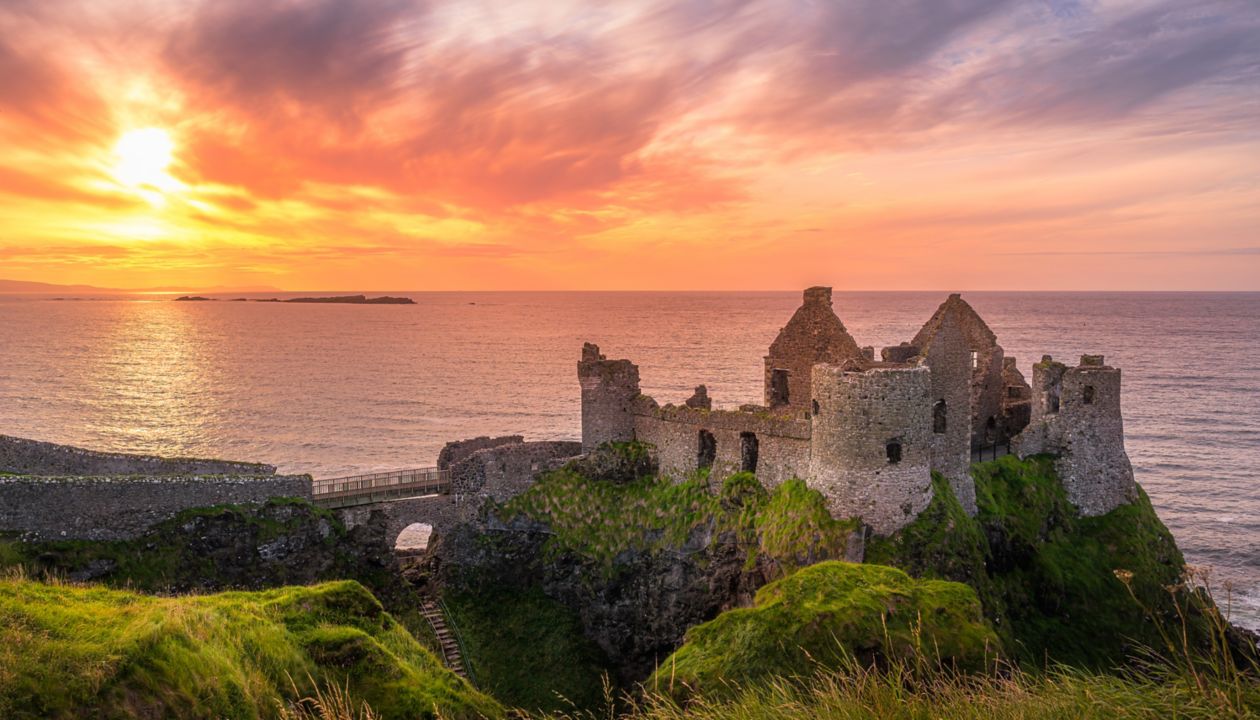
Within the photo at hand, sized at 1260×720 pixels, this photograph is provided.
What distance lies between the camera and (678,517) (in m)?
28.3

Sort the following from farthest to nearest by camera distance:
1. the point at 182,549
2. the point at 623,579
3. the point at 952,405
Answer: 1. the point at 623,579
2. the point at 182,549
3. the point at 952,405

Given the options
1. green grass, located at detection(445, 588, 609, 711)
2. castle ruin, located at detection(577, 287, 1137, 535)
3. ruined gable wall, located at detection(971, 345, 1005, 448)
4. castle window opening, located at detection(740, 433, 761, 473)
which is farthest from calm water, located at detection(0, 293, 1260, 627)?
green grass, located at detection(445, 588, 609, 711)

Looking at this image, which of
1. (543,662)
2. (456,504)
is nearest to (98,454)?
(456,504)

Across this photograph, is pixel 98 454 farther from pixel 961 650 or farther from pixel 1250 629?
pixel 1250 629

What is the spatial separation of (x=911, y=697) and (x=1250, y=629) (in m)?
36.3

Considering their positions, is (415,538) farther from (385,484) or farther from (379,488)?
(379,488)

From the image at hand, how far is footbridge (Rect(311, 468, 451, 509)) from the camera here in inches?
1151

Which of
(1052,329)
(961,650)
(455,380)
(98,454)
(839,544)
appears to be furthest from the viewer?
(1052,329)

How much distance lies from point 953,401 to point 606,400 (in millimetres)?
13408

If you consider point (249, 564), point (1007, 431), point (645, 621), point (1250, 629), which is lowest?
point (1250, 629)

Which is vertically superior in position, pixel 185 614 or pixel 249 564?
pixel 185 614

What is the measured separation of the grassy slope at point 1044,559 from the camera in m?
22.6

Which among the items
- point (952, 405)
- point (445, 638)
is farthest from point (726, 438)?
point (445, 638)

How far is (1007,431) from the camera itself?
3209 centimetres
